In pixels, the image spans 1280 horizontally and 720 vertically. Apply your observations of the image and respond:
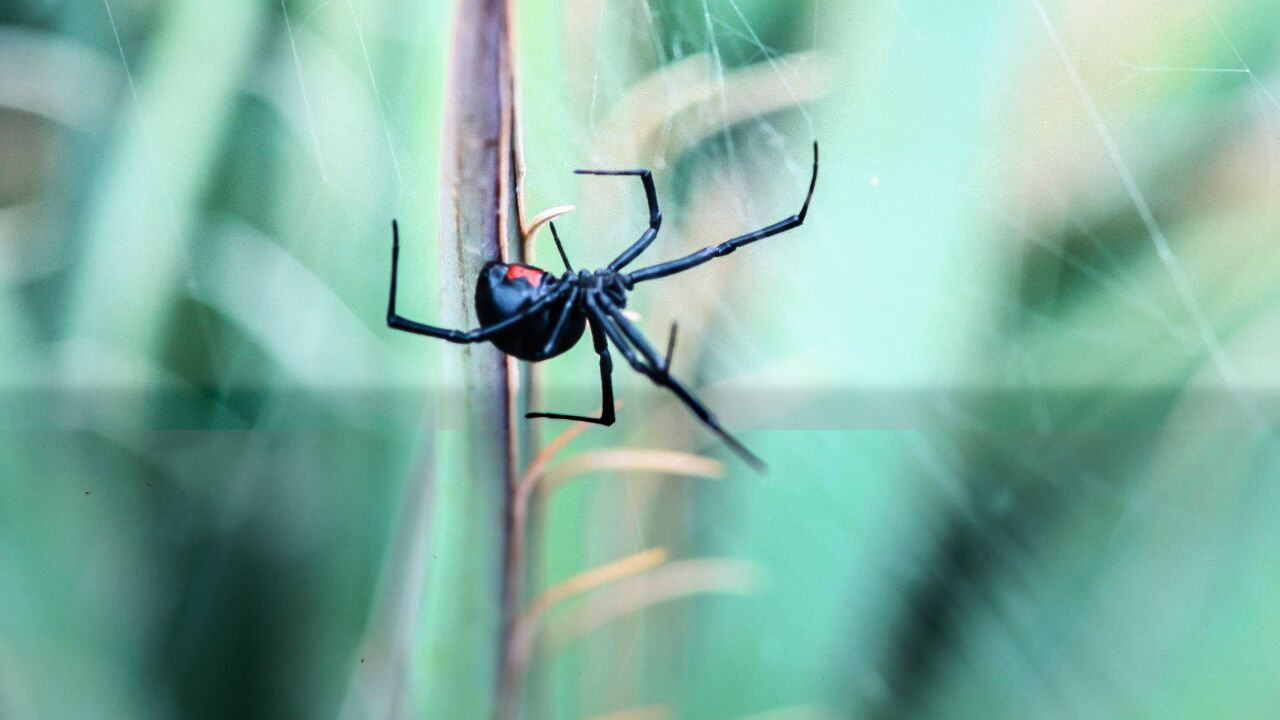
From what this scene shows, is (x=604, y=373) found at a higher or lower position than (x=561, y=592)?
higher

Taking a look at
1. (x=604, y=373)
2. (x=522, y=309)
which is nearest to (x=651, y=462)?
(x=604, y=373)

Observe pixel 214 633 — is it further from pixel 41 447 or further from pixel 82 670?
pixel 41 447

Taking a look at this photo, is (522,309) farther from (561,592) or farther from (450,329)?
(561,592)

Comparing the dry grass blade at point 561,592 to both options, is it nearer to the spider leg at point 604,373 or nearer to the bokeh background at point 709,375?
the bokeh background at point 709,375

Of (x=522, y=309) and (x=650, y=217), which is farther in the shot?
(x=650, y=217)

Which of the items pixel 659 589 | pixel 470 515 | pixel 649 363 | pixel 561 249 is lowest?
pixel 659 589
